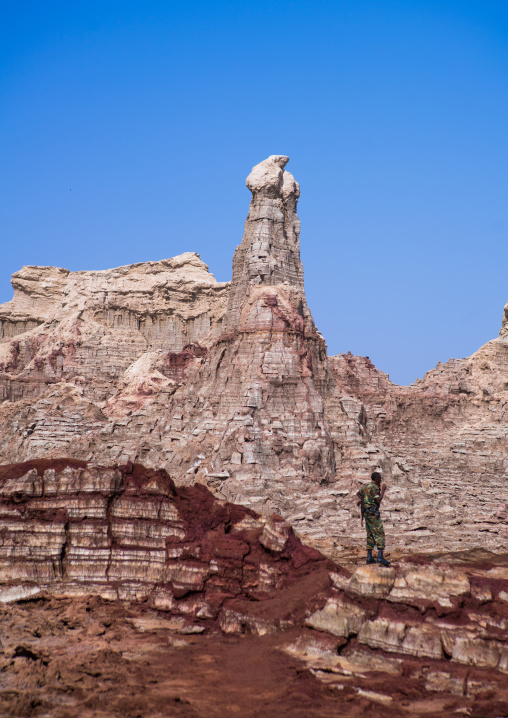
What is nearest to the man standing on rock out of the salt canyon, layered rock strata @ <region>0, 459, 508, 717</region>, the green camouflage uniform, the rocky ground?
the green camouflage uniform

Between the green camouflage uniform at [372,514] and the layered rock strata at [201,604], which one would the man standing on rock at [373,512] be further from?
the layered rock strata at [201,604]

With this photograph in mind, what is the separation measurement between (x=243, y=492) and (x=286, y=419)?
793 centimetres

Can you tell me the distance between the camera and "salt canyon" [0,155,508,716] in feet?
66.4

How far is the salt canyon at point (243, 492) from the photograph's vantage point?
20234 millimetres

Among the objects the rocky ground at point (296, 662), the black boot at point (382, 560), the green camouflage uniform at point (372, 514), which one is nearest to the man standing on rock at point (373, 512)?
the green camouflage uniform at point (372, 514)

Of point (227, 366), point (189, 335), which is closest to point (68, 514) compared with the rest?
point (227, 366)

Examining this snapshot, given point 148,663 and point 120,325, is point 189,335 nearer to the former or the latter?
point 120,325

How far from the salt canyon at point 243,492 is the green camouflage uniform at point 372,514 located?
108 centimetres

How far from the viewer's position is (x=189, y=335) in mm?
103062

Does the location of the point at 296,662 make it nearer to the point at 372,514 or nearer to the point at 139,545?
the point at 372,514

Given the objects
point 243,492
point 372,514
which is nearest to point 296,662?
point 372,514

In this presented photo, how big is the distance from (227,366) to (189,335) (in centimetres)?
4109

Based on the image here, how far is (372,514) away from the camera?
81.1 feet

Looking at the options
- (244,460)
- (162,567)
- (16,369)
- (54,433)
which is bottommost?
(162,567)
